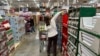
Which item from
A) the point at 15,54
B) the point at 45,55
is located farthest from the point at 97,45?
the point at 15,54

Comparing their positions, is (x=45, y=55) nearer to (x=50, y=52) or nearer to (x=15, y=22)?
(x=50, y=52)

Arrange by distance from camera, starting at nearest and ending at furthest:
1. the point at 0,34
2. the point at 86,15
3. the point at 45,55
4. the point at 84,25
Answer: the point at 84,25 < the point at 86,15 < the point at 0,34 < the point at 45,55

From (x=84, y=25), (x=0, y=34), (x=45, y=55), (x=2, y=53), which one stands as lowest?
(x=45, y=55)

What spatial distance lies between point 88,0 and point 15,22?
1961 centimetres

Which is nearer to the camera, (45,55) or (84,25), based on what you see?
(84,25)

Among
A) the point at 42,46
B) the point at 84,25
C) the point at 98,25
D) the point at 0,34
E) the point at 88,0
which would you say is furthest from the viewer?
the point at 88,0

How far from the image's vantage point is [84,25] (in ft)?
10.1

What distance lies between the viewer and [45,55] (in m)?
7.39

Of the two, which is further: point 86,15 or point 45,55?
point 45,55

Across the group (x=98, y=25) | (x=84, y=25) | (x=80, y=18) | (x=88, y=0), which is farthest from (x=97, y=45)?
(x=88, y=0)

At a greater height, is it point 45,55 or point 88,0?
point 88,0

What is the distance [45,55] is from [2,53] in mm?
2253

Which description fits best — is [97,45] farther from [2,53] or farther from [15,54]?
[15,54]

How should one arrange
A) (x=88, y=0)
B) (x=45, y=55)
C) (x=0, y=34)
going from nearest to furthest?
1. (x=0, y=34)
2. (x=45, y=55)
3. (x=88, y=0)
